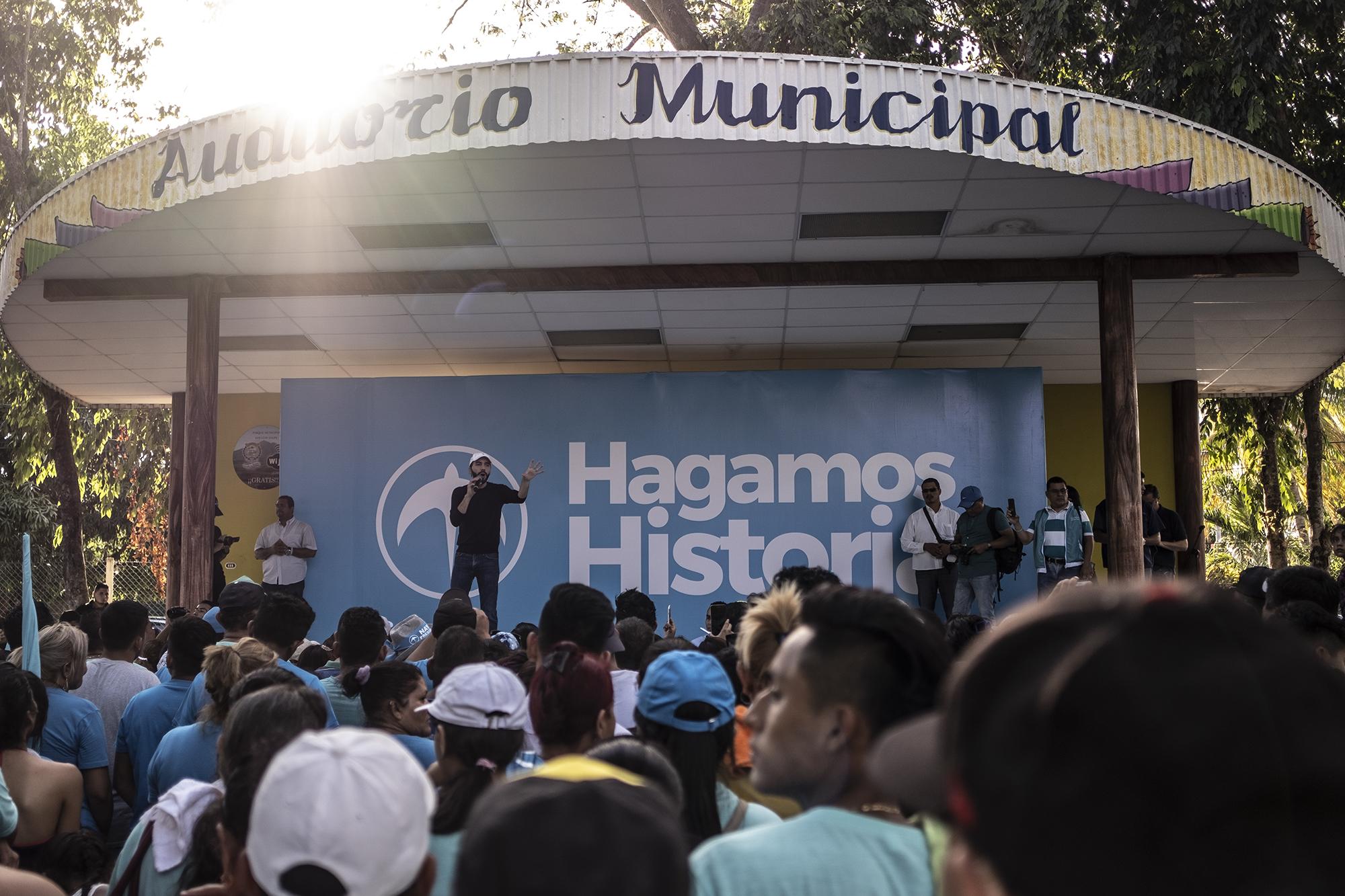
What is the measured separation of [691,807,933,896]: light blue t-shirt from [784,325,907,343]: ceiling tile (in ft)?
38.0

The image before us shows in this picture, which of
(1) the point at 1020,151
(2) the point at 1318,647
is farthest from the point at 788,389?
(2) the point at 1318,647

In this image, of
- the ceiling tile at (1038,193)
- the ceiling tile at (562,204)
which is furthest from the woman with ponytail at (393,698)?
the ceiling tile at (1038,193)

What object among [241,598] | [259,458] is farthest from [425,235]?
[259,458]

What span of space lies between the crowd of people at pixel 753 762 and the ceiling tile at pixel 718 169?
4179 mm

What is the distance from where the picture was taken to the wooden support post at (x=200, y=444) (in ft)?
36.2

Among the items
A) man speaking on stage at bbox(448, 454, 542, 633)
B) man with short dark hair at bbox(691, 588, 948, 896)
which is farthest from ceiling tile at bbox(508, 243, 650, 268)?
man with short dark hair at bbox(691, 588, 948, 896)

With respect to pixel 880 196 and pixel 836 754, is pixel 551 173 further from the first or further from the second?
pixel 836 754

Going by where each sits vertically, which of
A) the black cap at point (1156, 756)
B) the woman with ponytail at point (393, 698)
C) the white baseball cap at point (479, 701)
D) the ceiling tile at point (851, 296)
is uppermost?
the ceiling tile at point (851, 296)

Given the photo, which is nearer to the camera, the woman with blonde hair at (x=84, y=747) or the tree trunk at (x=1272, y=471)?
the woman with blonde hair at (x=84, y=747)

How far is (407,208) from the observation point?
9.77 m

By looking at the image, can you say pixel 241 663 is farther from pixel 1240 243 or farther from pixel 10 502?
pixel 10 502

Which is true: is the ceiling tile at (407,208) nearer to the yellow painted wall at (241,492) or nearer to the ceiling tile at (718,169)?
the ceiling tile at (718,169)

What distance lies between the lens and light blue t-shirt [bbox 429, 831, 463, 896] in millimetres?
2566

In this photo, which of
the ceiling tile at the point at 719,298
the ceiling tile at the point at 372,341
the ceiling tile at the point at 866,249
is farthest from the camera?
the ceiling tile at the point at 372,341
